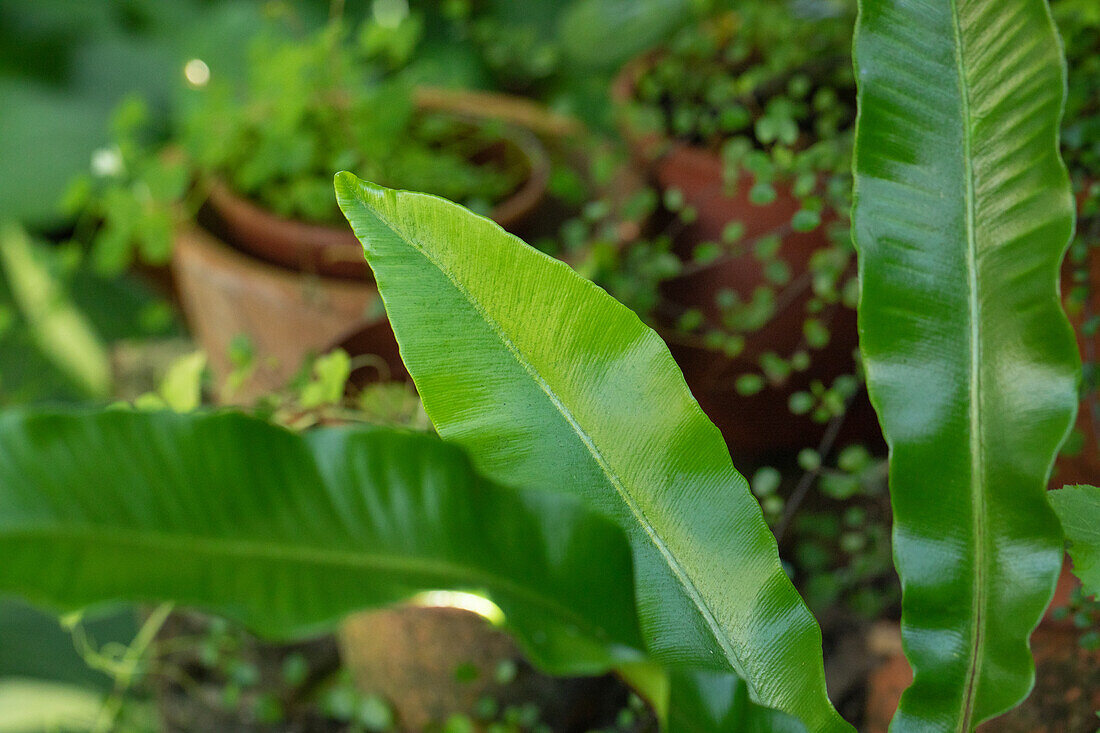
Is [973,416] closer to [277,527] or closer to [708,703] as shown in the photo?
[708,703]

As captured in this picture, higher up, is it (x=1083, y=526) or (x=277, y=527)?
(x=277, y=527)

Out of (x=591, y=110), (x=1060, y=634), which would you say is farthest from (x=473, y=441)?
(x=591, y=110)

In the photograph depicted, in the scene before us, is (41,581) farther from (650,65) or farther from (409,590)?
(650,65)

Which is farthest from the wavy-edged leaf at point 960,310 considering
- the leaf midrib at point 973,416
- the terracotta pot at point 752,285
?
the terracotta pot at point 752,285

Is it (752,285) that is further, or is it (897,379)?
(752,285)

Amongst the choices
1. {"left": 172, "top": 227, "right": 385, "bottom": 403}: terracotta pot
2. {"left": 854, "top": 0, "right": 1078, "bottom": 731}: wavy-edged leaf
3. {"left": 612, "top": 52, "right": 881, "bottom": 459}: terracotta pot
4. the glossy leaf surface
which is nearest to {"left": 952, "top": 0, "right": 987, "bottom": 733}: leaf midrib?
{"left": 854, "top": 0, "right": 1078, "bottom": 731}: wavy-edged leaf

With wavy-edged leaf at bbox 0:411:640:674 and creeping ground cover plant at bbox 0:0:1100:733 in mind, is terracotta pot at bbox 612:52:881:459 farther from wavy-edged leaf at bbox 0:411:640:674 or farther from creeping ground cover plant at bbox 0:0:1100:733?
wavy-edged leaf at bbox 0:411:640:674

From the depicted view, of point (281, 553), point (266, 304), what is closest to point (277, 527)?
point (281, 553)
